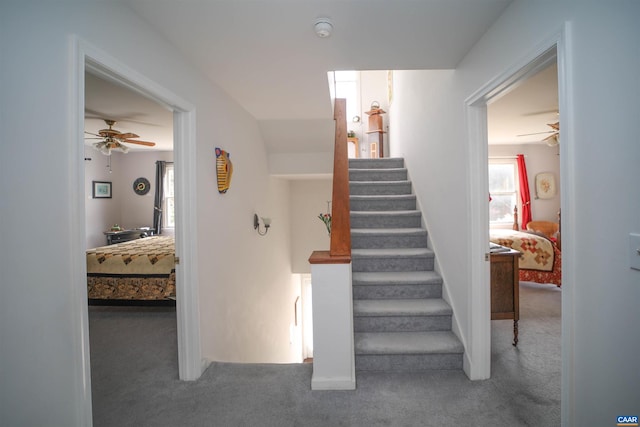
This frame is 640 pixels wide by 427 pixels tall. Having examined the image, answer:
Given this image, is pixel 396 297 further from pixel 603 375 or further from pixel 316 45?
pixel 316 45

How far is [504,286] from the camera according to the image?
264cm

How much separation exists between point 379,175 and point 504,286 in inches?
83.3

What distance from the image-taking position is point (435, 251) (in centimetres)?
303

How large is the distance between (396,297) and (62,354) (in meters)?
2.28

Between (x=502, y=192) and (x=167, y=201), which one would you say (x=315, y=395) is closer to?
(x=502, y=192)

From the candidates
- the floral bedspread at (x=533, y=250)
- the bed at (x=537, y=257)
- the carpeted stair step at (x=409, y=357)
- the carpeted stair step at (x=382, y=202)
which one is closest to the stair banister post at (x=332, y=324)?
the carpeted stair step at (x=409, y=357)

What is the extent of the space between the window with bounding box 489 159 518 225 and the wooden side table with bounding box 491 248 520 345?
13.5ft

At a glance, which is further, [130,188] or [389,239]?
[130,188]

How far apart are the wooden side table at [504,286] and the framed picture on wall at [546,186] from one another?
4.47 meters

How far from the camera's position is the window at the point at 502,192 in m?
6.34

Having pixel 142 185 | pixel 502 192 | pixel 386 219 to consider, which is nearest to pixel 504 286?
pixel 386 219

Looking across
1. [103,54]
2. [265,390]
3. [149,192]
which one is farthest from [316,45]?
[149,192]

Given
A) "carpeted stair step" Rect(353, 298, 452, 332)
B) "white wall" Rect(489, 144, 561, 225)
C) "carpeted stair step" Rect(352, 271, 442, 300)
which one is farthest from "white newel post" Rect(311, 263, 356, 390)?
"white wall" Rect(489, 144, 561, 225)

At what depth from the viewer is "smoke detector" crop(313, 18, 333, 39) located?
1.66 metres
